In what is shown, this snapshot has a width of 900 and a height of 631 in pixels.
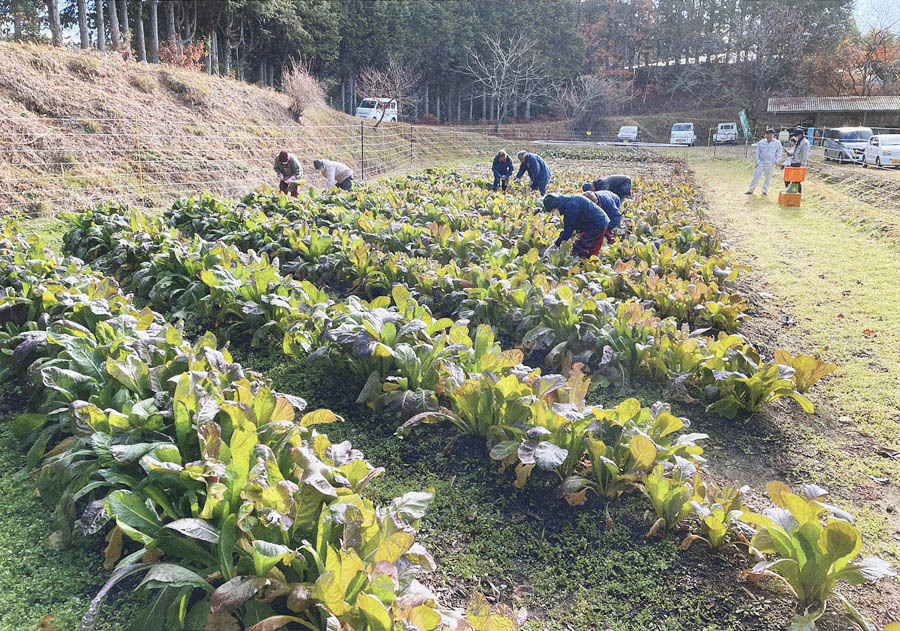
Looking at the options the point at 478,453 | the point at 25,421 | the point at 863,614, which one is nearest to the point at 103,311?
the point at 25,421

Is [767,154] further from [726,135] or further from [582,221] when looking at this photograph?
[726,135]

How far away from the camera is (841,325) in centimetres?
655

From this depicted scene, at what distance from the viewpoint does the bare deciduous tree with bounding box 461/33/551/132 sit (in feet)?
→ 168

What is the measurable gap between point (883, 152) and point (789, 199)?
9281 mm

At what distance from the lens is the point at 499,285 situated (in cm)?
587

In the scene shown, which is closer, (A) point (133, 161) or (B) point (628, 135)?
(A) point (133, 161)

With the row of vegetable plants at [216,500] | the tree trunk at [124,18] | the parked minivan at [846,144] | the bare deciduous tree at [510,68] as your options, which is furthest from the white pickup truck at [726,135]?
the row of vegetable plants at [216,500]

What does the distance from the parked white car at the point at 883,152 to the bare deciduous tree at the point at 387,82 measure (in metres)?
27.3

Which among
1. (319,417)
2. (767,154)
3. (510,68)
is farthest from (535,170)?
(510,68)

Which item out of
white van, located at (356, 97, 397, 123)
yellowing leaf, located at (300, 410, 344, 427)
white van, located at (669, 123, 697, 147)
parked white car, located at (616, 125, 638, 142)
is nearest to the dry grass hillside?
yellowing leaf, located at (300, 410, 344, 427)

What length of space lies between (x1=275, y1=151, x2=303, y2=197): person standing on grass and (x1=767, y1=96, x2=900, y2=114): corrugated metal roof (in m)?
41.9

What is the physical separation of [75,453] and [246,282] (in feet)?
9.39

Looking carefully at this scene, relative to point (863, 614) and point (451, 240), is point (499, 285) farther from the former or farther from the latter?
point (863, 614)

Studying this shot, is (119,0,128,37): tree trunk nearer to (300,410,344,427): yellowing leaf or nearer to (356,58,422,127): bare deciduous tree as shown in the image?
(356,58,422,127): bare deciduous tree
